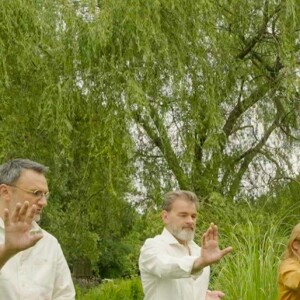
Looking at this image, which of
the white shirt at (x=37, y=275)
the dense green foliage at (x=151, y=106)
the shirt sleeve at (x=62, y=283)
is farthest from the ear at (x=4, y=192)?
the dense green foliage at (x=151, y=106)

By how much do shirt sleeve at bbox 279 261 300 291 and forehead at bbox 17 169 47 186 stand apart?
157cm

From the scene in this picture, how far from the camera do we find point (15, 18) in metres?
9.77

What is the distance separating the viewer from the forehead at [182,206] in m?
5.00

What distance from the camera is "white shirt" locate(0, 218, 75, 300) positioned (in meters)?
4.21

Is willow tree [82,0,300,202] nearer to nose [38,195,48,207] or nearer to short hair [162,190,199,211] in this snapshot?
short hair [162,190,199,211]

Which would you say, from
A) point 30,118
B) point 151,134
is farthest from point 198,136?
point 30,118

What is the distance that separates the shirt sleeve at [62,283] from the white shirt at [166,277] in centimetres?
59

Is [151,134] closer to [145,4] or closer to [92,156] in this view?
[92,156]

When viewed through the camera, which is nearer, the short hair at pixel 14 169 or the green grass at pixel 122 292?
the short hair at pixel 14 169

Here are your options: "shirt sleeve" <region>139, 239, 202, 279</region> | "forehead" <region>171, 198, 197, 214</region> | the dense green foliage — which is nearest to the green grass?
the dense green foliage

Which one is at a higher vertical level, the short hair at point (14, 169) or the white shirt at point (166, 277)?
the short hair at point (14, 169)

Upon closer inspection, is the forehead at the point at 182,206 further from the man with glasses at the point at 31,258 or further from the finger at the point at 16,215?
the finger at the point at 16,215

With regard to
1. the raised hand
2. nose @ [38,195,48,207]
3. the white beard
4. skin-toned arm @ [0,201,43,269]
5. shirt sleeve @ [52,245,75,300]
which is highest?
the white beard

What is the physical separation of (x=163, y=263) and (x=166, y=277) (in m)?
0.08
